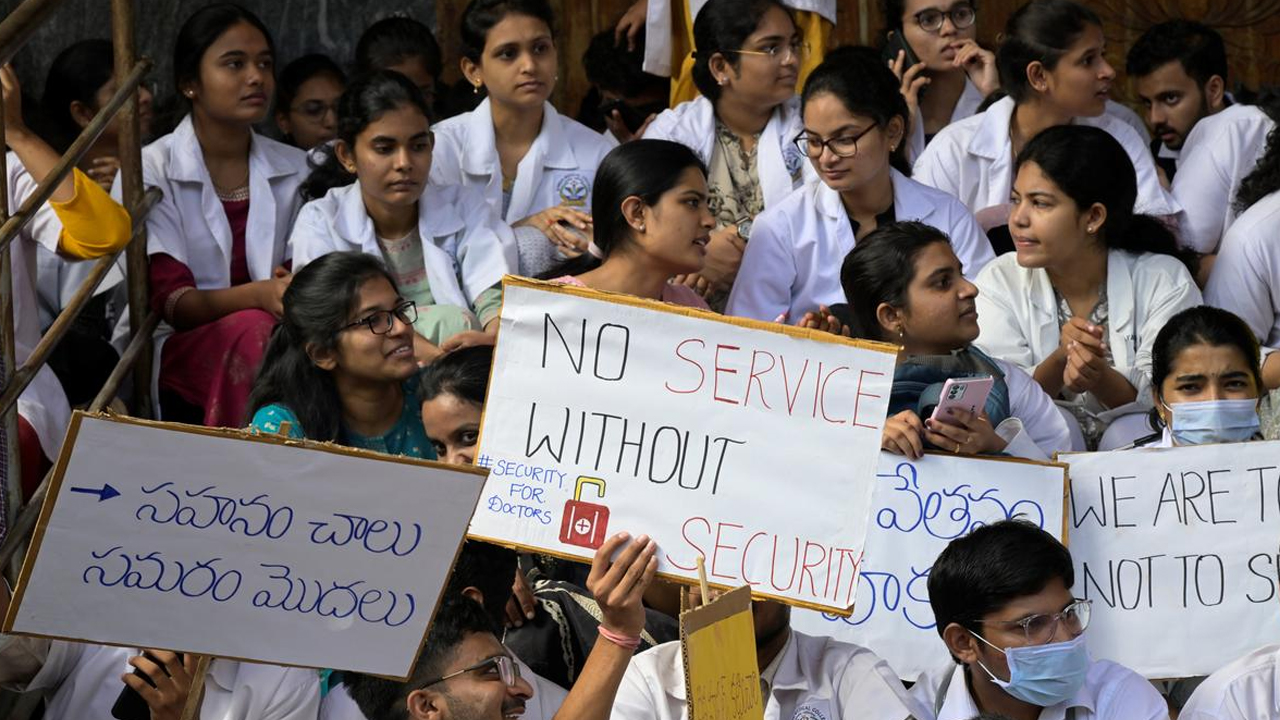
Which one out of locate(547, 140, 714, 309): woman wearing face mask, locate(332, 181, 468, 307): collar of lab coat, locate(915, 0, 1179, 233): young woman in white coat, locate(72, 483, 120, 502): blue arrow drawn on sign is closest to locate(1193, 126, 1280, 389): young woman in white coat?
locate(915, 0, 1179, 233): young woman in white coat

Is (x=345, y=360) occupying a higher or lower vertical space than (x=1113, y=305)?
lower

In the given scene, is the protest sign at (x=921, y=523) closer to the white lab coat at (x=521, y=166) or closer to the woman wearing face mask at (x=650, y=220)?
the woman wearing face mask at (x=650, y=220)

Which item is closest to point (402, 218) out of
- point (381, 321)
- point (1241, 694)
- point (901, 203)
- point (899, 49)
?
point (381, 321)

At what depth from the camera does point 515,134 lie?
6.91 meters

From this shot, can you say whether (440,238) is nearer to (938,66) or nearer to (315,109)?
(315,109)

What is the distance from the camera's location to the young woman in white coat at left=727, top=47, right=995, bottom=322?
6.21 m

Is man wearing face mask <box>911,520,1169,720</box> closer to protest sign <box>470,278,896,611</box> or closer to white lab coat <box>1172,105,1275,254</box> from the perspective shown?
protest sign <box>470,278,896,611</box>

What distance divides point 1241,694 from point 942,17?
11.8 feet

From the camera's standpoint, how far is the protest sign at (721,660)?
3434 millimetres

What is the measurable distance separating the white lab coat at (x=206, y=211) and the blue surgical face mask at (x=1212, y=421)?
9.32 feet

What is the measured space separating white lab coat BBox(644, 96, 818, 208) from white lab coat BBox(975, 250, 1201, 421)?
37.5 inches

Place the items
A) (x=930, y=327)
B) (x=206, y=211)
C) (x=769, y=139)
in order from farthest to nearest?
(x=769, y=139)
(x=206, y=211)
(x=930, y=327)

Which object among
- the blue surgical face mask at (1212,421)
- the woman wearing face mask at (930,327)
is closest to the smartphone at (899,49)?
the woman wearing face mask at (930,327)

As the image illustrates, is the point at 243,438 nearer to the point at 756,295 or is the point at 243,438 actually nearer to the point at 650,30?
the point at 756,295
